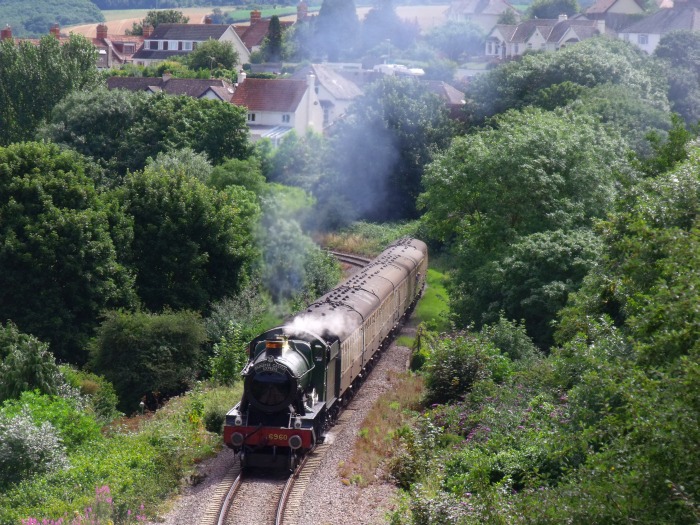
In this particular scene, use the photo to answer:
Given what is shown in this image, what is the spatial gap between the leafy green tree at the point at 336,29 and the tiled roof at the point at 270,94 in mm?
40277

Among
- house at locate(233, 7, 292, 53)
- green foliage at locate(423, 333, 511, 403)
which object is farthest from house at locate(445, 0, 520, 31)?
green foliage at locate(423, 333, 511, 403)

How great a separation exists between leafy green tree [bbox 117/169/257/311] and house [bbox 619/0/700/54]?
63099mm

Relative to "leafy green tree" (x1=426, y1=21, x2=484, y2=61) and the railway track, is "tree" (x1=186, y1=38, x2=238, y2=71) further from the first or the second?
the railway track

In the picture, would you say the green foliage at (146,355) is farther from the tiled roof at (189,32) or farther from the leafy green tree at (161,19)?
the leafy green tree at (161,19)

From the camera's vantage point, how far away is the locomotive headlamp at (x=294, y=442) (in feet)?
61.5

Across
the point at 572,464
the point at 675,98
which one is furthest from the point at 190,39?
the point at 572,464

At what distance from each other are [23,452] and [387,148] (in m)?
39.7

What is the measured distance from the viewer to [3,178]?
1294 inches

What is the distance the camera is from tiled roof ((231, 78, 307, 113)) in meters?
69.7

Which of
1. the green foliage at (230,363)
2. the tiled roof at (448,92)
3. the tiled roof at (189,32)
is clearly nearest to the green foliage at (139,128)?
the tiled roof at (448,92)

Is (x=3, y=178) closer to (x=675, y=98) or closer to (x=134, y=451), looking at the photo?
(x=134, y=451)

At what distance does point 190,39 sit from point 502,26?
38.6 metres

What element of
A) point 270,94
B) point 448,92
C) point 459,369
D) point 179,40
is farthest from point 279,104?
point 179,40

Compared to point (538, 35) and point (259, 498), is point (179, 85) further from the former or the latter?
point (259, 498)
